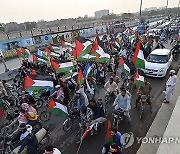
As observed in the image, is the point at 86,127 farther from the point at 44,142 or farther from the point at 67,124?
the point at 44,142

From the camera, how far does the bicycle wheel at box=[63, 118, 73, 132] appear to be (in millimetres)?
8625

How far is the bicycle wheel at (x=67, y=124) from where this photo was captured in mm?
8625

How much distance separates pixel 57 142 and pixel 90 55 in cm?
557

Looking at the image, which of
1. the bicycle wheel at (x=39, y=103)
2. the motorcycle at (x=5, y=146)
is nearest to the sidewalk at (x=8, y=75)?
the bicycle wheel at (x=39, y=103)

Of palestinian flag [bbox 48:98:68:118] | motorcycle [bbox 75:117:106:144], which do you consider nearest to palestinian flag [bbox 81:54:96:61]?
palestinian flag [bbox 48:98:68:118]

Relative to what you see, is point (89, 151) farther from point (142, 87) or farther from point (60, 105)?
point (142, 87)

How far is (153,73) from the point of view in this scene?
1374cm

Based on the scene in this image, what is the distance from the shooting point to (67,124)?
28.6ft

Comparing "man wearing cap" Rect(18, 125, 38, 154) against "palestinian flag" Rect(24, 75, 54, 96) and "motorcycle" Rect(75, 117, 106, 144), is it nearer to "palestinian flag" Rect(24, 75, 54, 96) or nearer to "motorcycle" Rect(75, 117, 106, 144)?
"motorcycle" Rect(75, 117, 106, 144)

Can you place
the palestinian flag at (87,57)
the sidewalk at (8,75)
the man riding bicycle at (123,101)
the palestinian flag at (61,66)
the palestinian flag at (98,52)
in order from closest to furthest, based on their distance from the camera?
the man riding bicycle at (123,101) → the palestinian flag at (61,66) → the palestinian flag at (87,57) → the palestinian flag at (98,52) → the sidewalk at (8,75)

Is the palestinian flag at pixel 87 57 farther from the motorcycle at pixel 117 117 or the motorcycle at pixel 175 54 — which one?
the motorcycle at pixel 175 54

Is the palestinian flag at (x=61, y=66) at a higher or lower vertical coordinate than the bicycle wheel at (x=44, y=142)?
higher

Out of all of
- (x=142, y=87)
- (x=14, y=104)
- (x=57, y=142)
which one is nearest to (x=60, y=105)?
(x=57, y=142)

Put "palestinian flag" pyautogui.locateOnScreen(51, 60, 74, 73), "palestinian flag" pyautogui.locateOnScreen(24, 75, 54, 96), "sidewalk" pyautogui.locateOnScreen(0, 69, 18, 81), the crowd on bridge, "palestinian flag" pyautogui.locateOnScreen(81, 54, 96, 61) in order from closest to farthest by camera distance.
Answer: the crowd on bridge
"palestinian flag" pyautogui.locateOnScreen(24, 75, 54, 96)
"palestinian flag" pyautogui.locateOnScreen(51, 60, 74, 73)
"palestinian flag" pyautogui.locateOnScreen(81, 54, 96, 61)
"sidewalk" pyautogui.locateOnScreen(0, 69, 18, 81)
